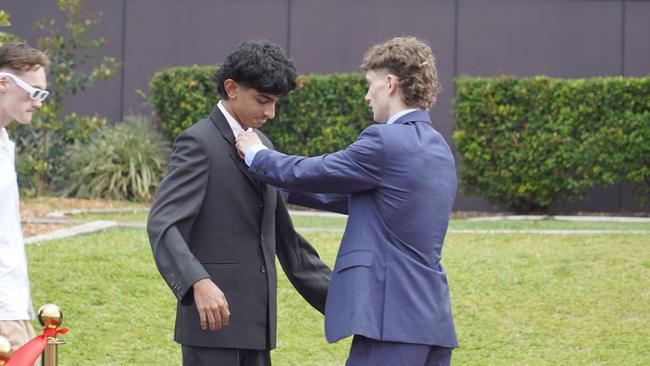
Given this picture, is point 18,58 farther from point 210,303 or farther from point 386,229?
point 386,229

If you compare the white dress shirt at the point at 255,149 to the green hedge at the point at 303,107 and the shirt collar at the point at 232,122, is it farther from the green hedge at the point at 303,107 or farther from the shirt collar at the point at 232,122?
the green hedge at the point at 303,107

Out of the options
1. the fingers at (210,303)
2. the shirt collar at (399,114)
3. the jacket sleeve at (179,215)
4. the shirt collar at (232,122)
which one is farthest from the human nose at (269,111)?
the fingers at (210,303)

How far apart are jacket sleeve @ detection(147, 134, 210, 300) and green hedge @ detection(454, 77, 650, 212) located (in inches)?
383

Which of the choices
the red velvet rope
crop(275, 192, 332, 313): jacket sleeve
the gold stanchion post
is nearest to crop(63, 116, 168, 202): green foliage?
crop(275, 192, 332, 313): jacket sleeve

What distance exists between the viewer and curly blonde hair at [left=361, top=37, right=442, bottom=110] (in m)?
4.08

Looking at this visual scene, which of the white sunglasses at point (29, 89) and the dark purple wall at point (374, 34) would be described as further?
the dark purple wall at point (374, 34)

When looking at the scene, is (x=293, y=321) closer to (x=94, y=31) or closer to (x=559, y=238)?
(x=559, y=238)

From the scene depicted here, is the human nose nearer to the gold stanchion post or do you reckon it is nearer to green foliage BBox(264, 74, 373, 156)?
the gold stanchion post

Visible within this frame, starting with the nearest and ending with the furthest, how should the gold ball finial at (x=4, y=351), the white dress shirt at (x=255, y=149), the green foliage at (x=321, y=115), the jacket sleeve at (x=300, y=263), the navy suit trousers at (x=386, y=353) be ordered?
1. the gold ball finial at (x=4, y=351)
2. the navy suit trousers at (x=386, y=353)
3. the white dress shirt at (x=255, y=149)
4. the jacket sleeve at (x=300, y=263)
5. the green foliage at (x=321, y=115)

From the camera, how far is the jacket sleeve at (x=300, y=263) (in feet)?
14.7

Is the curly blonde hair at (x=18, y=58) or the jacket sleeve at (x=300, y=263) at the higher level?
the curly blonde hair at (x=18, y=58)

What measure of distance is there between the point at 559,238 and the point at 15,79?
22.6 ft

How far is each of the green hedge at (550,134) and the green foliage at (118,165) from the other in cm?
379

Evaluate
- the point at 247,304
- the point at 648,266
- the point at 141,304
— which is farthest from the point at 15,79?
the point at 648,266
